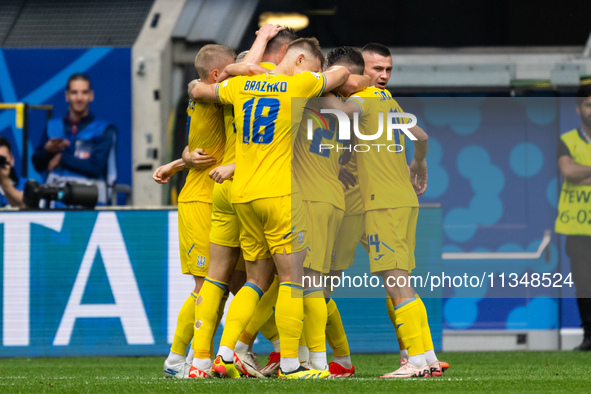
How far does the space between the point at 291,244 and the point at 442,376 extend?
1.07 m

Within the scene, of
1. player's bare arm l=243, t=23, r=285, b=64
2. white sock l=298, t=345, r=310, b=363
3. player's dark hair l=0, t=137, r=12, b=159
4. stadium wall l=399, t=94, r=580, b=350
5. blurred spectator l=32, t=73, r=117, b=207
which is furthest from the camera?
blurred spectator l=32, t=73, r=117, b=207

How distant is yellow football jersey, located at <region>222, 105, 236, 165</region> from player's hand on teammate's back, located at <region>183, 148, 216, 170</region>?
0.12 m

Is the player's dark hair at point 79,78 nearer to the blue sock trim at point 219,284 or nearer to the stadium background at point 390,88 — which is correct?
the stadium background at point 390,88

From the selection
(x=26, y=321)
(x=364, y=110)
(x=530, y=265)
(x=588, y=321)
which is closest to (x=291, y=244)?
(x=364, y=110)

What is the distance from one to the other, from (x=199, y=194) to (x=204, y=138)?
1.02 ft

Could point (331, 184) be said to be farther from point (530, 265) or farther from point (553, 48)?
point (553, 48)

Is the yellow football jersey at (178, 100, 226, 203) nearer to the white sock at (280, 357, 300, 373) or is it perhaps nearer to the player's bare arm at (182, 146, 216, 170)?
the player's bare arm at (182, 146, 216, 170)

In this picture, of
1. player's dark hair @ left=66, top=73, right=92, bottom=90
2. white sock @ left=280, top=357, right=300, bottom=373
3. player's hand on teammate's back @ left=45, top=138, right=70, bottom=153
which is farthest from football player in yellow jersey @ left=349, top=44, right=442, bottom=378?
player's dark hair @ left=66, top=73, right=92, bottom=90

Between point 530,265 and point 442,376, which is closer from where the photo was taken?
point 442,376

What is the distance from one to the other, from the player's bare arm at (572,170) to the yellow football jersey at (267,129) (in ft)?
13.0

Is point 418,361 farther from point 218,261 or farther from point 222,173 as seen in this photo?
point 222,173

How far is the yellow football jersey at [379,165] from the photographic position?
536cm

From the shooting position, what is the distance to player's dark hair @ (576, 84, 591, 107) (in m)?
8.87

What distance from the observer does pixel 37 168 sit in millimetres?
9984
